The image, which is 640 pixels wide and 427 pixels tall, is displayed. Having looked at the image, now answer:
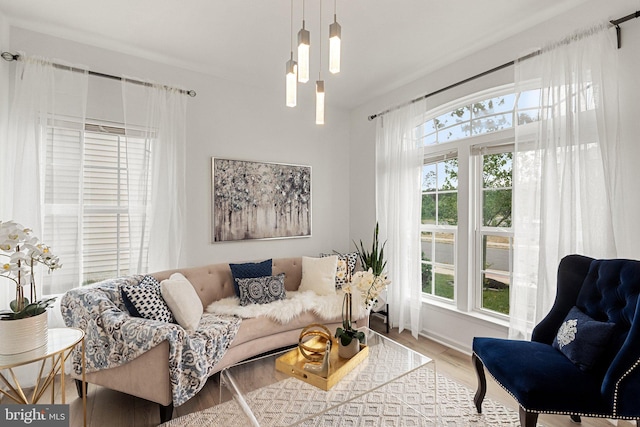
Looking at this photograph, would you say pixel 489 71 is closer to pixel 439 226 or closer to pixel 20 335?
pixel 439 226

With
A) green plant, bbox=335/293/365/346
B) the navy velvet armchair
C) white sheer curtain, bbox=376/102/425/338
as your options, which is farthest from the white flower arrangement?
white sheer curtain, bbox=376/102/425/338

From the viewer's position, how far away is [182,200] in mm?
3037

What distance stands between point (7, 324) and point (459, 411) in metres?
2.62

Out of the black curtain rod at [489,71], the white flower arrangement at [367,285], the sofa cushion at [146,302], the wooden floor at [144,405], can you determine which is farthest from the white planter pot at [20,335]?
the black curtain rod at [489,71]

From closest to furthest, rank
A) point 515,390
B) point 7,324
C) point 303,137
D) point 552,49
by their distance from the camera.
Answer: point 7,324
point 515,390
point 552,49
point 303,137

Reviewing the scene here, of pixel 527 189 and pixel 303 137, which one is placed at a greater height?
pixel 303 137

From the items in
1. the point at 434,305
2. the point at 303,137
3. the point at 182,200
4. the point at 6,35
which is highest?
the point at 6,35

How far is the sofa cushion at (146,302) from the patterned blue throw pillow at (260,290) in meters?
0.68

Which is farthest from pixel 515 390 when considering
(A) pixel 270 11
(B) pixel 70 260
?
(B) pixel 70 260

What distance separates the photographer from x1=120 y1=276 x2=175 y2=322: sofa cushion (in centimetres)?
217

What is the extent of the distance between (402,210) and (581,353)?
1.99m

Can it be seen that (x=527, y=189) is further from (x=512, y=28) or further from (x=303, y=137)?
(x=303, y=137)

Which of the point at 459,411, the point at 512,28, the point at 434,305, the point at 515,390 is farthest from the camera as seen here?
the point at 434,305

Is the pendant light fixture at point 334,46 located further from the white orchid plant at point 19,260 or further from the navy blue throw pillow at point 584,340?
the navy blue throw pillow at point 584,340
